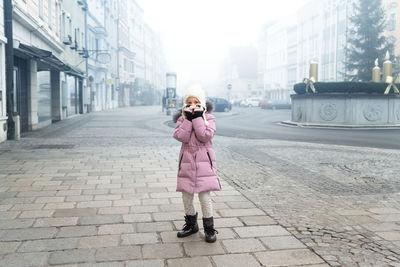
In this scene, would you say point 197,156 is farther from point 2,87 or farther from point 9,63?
point 9,63

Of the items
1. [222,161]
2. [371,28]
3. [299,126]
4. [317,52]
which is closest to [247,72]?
[317,52]

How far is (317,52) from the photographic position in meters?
66.8

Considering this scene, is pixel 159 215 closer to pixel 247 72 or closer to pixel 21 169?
pixel 21 169

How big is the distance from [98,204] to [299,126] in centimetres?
1645

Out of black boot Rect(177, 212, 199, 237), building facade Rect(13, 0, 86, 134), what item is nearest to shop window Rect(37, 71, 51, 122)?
building facade Rect(13, 0, 86, 134)

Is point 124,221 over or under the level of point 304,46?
under

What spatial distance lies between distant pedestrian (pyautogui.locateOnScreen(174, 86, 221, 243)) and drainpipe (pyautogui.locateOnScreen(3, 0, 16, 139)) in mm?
10274

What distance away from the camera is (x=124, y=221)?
4.80 metres

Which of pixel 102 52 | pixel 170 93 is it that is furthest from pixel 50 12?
pixel 102 52

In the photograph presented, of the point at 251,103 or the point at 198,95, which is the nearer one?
the point at 198,95

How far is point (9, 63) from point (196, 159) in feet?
34.6

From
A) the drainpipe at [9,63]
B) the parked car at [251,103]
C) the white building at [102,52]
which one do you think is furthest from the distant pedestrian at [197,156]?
the parked car at [251,103]

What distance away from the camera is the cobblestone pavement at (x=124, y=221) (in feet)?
12.3

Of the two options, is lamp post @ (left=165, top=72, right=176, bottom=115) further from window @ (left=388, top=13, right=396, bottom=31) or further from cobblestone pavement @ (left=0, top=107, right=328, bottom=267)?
window @ (left=388, top=13, right=396, bottom=31)
